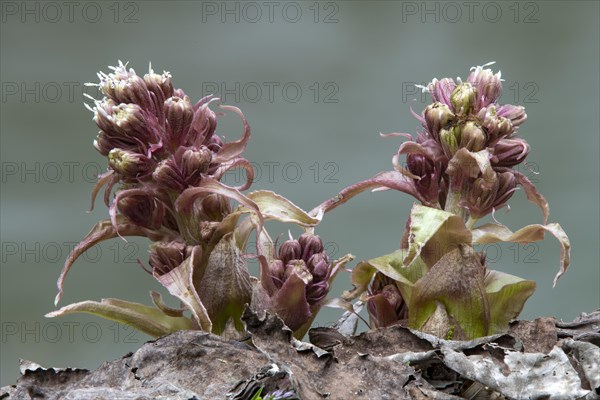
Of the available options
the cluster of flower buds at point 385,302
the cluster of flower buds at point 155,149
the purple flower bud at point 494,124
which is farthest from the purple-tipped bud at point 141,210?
the purple flower bud at point 494,124

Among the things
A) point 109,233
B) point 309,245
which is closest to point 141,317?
point 109,233

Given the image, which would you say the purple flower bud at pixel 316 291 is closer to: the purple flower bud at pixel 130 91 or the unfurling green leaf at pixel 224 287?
the unfurling green leaf at pixel 224 287

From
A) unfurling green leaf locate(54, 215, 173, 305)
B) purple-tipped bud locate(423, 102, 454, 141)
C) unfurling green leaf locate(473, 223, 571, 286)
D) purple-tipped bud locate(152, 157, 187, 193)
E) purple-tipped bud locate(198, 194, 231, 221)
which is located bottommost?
unfurling green leaf locate(473, 223, 571, 286)

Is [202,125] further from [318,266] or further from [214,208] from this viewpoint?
[318,266]

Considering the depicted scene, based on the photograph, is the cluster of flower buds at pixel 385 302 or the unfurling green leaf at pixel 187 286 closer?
the unfurling green leaf at pixel 187 286

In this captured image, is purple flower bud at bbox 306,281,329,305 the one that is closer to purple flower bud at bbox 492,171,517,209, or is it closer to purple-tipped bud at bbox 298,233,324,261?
purple-tipped bud at bbox 298,233,324,261

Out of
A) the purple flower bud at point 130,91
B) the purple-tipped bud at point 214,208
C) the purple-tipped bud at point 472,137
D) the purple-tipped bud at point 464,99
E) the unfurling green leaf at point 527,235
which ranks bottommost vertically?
the unfurling green leaf at point 527,235

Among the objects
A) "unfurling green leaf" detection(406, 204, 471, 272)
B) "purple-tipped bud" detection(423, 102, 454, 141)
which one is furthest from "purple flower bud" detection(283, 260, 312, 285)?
"purple-tipped bud" detection(423, 102, 454, 141)

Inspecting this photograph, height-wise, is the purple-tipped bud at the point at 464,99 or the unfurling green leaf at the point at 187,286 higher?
the purple-tipped bud at the point at 464,99
